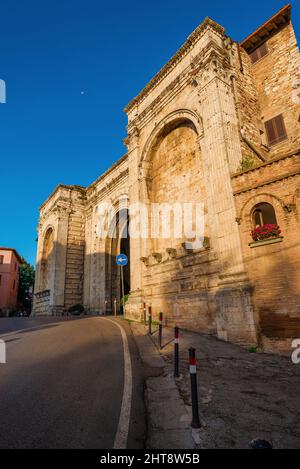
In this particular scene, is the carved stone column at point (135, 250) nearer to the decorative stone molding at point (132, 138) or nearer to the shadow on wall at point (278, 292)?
the decorative stone molding at point (132, 138)

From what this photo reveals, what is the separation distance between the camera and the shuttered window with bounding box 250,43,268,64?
1587cm

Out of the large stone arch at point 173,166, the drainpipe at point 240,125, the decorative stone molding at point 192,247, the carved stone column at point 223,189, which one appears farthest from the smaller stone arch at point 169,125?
the decorative stone molding at point 192,247

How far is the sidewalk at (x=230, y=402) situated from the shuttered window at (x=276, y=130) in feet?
36.1

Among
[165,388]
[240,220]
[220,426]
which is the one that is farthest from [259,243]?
[220,426]

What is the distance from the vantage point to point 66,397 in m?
4.16

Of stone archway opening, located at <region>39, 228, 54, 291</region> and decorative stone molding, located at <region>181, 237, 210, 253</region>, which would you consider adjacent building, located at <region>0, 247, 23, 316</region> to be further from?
decorative stone molding, located at <region>181, 237, 210, 253</region>

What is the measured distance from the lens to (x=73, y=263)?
82.1 feet

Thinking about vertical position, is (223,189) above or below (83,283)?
above

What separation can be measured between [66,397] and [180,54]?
16.5 metres

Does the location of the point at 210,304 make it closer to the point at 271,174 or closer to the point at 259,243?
the point at 259,243

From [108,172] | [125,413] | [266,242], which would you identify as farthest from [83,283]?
[125,413]

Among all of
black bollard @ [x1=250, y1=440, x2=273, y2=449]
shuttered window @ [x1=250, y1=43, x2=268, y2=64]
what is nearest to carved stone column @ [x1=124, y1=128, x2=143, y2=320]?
shuttered window @ [x1=250, y1=43, x2=268, y2=64]

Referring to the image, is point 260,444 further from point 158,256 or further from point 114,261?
point 114,261

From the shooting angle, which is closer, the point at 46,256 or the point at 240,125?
the point at 240,125
